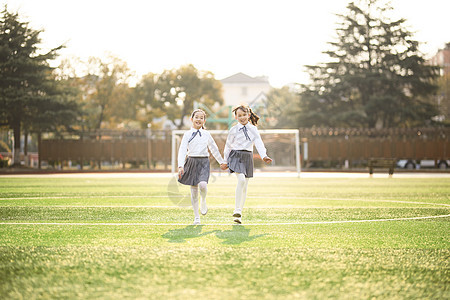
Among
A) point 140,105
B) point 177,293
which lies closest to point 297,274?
point 177,293

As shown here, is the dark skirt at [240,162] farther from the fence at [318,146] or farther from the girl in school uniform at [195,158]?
the fence at [318,146]

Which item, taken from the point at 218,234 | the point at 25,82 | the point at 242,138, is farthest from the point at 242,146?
the point at 25,82

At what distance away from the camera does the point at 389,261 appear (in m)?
5.79

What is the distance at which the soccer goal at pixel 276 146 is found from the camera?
3413 centimetres

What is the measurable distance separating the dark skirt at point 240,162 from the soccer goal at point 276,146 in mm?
23586

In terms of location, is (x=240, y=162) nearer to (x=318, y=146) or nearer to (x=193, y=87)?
(x=318, y=146)

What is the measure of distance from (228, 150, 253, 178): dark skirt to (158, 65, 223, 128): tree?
52.8m

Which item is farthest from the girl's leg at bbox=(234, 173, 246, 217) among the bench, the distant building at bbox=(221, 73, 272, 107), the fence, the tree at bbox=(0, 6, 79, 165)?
the distant building at bbox=(221, 73, 272, 107)

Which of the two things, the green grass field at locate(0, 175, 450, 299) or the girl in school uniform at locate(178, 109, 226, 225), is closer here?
the green grass field at locate(0, 175, 450, 299)

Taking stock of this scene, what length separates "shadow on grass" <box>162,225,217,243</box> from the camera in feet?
23.3

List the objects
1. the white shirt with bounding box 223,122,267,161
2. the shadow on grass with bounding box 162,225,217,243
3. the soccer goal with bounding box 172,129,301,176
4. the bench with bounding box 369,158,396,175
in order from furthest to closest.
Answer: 1. the soccer goal with bounding box 172,129,301,176
2. the bench with bounding box 369,158,396,175
3. the white shirt with bounding box 223,122,267,161
4. the shadow on grass with bounding box 162,225,217,243

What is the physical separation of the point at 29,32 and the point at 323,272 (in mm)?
43800

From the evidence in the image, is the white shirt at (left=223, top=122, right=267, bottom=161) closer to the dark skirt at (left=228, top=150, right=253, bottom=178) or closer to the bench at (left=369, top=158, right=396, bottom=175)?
the dark skirt at (left=228, top=150, right=253, bottom=178)

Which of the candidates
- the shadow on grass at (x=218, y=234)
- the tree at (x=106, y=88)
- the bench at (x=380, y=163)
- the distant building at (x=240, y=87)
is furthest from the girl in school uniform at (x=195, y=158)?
the distant building at (x=240, y=87)
